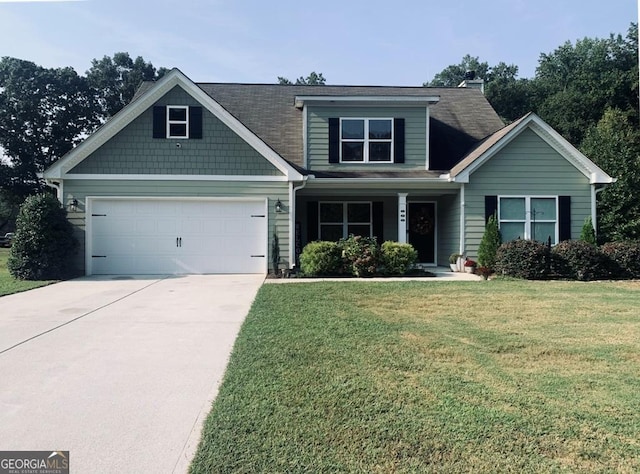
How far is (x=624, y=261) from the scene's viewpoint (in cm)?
1182

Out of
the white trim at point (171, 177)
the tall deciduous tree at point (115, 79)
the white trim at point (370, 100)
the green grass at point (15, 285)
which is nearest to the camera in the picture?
the green grass at point (15, 285)

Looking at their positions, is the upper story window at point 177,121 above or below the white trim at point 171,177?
above

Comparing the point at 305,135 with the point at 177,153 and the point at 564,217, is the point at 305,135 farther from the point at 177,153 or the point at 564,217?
the point at 564,217

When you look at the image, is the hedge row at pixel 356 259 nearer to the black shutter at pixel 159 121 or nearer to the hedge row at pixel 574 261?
the hedge row at pixel 574 261

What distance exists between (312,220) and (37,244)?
8.04 m

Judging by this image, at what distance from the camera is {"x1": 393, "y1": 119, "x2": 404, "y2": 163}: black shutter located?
14.2 m

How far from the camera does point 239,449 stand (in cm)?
294

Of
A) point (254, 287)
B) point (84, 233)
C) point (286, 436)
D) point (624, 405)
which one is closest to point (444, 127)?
point (254, 287)

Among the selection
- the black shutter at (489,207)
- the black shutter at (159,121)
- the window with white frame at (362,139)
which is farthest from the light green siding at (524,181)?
the black shutter at (159,121)

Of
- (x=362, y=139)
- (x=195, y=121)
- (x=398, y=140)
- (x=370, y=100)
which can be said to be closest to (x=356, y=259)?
(x=362, y=139)

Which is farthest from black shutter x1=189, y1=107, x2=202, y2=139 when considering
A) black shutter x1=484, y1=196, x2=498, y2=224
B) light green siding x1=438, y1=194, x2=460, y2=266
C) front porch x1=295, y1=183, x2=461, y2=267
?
black shutter x1=484, y1=196, x2=498, y2=224

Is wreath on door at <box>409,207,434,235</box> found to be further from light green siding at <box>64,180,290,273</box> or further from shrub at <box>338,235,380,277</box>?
light green siding at <box>64,180,290,273</box>

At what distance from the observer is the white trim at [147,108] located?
494 inches

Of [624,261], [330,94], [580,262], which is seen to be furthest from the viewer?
[330,94]
